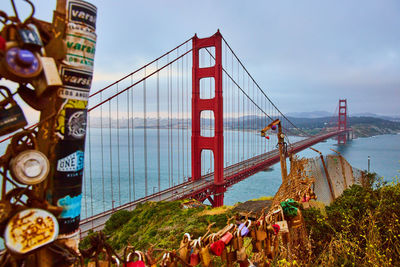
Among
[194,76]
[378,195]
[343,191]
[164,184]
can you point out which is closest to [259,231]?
[378,195]

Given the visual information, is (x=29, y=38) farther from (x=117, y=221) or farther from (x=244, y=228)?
(x=117, y=221)

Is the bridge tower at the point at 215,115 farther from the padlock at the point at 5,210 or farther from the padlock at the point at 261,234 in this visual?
the padlock at the point at 5,210

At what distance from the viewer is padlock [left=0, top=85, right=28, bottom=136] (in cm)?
114

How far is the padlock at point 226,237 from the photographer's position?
5.96 ft

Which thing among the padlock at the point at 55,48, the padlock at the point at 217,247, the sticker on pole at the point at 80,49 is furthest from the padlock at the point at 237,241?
the padlock at the point at 55,48

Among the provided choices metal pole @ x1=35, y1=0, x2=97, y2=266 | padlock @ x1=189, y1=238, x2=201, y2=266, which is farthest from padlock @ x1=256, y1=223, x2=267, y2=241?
metal pole @ x1=35, y1=0, x2=97, y2=266

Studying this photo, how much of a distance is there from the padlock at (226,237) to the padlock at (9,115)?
4.35ft

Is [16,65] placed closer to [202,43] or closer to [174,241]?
[174,241]

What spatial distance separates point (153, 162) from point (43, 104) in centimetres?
5348

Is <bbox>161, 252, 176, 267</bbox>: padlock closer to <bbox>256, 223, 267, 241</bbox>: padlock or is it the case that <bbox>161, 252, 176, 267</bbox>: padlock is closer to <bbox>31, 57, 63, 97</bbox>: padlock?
<bbox>256, 223, 267, 241</bbox>: padlock

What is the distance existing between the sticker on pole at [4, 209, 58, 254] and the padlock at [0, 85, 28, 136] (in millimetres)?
346

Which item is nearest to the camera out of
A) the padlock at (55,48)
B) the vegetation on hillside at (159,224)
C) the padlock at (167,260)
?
the padlock at (55,48)

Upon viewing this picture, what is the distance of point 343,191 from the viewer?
8.07m

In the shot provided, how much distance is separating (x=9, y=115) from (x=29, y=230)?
475 millimetres
